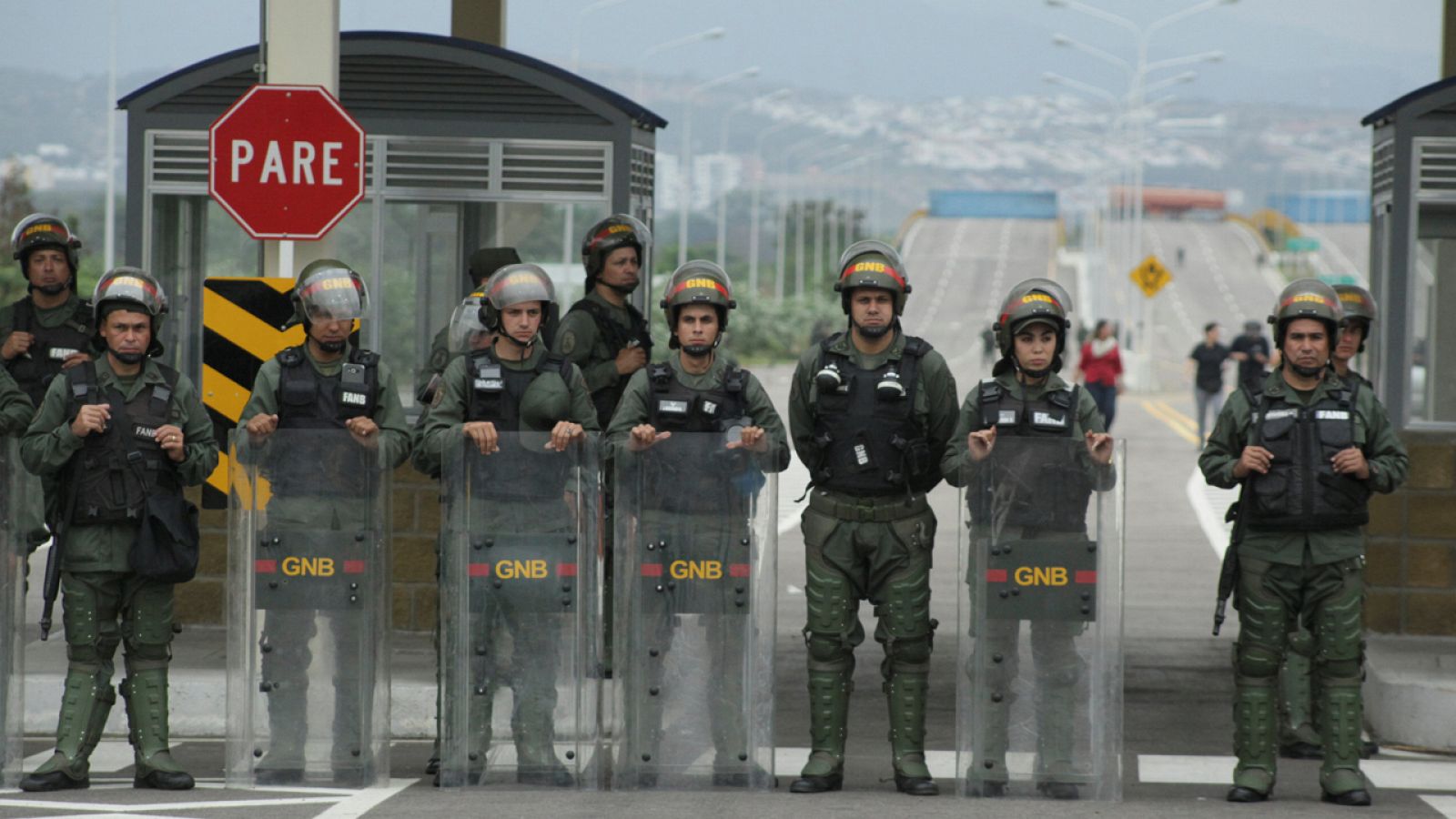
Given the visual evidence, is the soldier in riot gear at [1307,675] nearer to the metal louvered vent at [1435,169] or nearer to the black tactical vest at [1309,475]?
the black tactical vest at [1309,475]

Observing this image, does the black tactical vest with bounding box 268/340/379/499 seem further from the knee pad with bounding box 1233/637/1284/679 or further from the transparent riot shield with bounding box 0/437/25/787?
the knee pad with bounding box 1233/637/1284/679

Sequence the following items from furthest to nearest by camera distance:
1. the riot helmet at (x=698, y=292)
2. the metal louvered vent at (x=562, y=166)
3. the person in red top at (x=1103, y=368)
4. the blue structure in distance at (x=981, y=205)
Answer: the blue structure in distance at (x=981, y=205) → the person in red top at (x=1103, y=368) → the metal louvered vent at (x=562, y=166) → the riot helmet at (x=698, y=292)

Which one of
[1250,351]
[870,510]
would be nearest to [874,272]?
[870,510]

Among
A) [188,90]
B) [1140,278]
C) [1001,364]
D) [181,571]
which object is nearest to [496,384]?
[181,571]

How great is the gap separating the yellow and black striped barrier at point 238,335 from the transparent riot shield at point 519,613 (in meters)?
1.88

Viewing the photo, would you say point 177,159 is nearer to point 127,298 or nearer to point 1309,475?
point 127,298

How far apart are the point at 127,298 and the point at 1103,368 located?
18.7m

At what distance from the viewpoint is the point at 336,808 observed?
7.65 m

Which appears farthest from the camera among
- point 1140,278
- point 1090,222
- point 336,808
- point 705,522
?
point 1090,222

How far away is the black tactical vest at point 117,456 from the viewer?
26.2ft

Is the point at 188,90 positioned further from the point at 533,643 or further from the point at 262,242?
the point at 533,643

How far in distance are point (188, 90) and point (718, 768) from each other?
19.6ft

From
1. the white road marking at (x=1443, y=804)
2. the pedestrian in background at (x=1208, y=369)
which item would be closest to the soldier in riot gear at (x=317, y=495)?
the white road marking at (x=1443, y=804)

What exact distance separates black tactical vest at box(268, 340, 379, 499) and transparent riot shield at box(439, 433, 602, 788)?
363mm
